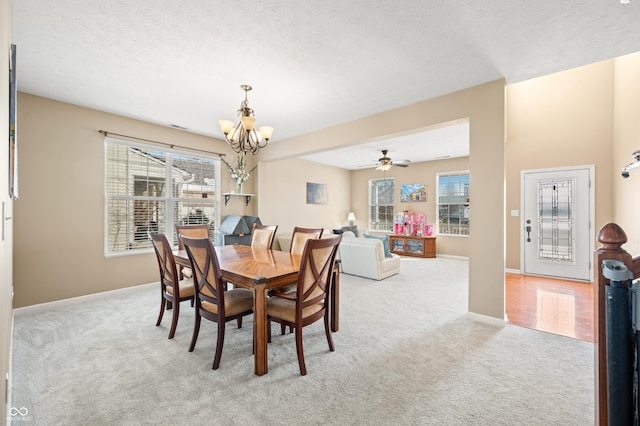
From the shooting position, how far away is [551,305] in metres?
3.60

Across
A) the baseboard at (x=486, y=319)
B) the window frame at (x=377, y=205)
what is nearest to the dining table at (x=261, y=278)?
the baseboard at (x=486, y=319)

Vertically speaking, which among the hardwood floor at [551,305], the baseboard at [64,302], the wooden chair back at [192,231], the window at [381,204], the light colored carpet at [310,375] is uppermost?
the window at [381,204]

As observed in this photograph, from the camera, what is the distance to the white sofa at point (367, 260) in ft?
15.9

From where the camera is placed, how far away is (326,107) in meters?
3.80

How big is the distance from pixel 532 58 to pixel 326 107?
228 centimetres

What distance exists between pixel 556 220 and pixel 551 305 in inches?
83.8

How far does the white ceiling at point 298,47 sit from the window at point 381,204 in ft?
16.6

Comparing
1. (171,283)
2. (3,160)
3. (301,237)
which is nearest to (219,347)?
(171,283)

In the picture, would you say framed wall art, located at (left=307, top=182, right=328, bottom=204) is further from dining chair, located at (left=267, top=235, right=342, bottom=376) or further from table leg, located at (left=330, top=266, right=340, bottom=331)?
dining chair, located at (left=267, top=235, right=342, bottom=376)

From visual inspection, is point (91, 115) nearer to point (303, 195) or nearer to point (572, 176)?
point (303, 195)

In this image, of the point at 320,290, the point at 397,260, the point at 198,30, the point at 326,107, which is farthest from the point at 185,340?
the point at 397,260

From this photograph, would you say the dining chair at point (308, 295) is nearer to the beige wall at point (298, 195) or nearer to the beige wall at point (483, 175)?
the beige wall at point (483, 175)

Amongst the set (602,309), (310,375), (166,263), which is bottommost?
(310,375)

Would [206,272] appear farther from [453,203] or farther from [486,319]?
[453,203]
